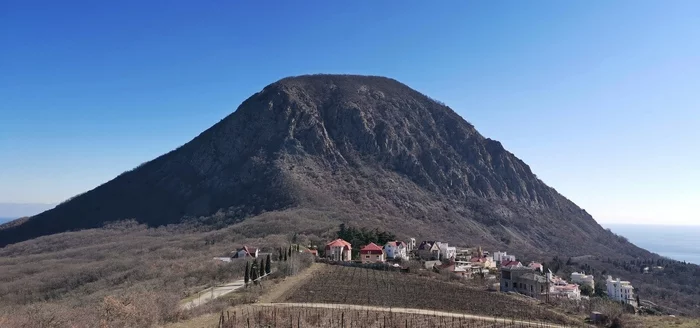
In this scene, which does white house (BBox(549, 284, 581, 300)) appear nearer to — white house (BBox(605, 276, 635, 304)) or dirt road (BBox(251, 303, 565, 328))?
white house (BBox(605, 276, 635, 304))

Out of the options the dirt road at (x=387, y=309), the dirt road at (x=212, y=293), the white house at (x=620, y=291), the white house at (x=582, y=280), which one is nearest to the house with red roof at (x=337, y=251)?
the dirt road at (x=212, y=293)

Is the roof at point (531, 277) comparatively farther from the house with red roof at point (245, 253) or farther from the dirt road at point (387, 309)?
the house with red roof at point (245, 253)

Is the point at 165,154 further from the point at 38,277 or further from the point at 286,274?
the point at 286,274

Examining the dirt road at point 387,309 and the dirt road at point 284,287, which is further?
the dirt road at point 284,287

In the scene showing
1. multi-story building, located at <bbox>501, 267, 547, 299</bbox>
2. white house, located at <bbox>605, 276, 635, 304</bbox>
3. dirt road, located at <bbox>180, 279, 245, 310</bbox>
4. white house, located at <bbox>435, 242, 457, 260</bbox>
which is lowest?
white house, located at <bbox>605, 276, 635, 304</bbox>

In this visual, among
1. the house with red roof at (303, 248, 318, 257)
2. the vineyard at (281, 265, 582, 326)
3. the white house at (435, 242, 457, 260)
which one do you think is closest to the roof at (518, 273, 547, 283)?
the vineyard at (281, 265, 582, 326)

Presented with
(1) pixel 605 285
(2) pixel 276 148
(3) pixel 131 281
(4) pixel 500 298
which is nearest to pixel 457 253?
(1) pixel 605 285
